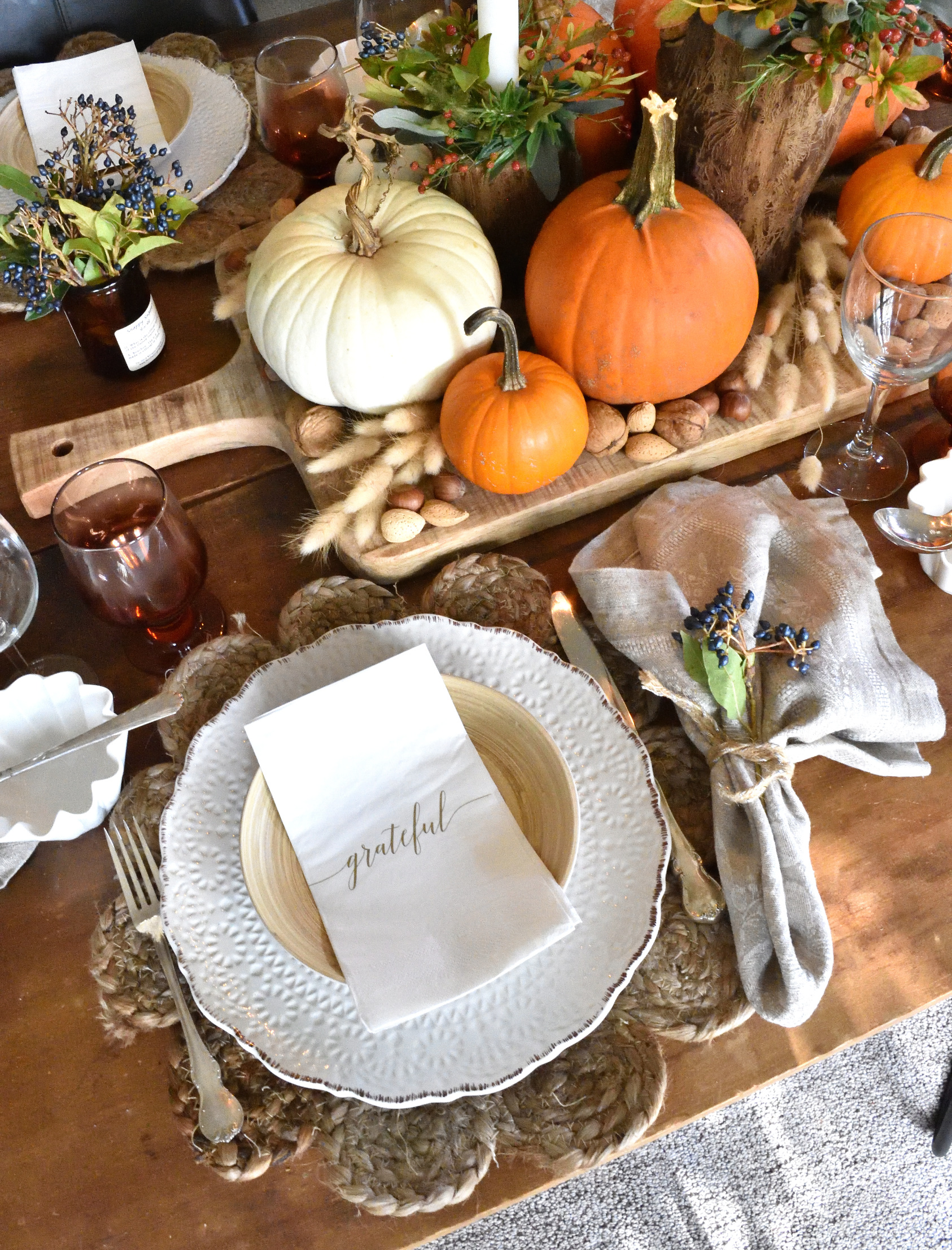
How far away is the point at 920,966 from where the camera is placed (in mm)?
681

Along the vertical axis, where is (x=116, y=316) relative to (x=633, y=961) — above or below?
above

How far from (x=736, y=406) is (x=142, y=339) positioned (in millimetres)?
626

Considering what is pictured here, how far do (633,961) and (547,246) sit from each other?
645 mm

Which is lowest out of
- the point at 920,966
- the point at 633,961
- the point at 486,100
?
the point at 920,966

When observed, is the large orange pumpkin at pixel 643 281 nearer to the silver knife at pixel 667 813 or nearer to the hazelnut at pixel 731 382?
the hazelnut at pixel 731 382

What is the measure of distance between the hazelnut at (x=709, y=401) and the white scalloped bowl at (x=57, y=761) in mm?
625

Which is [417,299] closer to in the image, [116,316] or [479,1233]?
[116,316]

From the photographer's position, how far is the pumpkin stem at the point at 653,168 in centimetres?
76

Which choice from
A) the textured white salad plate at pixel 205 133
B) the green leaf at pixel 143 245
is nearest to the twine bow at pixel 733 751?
the green leaf at pixel 143 245

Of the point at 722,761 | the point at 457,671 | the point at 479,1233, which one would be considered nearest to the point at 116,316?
the point at 457,671

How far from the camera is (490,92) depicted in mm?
834

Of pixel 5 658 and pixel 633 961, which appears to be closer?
pixel 633 961

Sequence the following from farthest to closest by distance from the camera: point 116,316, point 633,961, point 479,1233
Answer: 1. point 479,1233
2. point 116,316
3. point 633,961

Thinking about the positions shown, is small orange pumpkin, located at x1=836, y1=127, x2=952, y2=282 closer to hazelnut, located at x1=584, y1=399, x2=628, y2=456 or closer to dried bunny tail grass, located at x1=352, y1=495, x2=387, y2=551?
hazelnut, located at x1=584, y1=399, x2=628, y2=456
